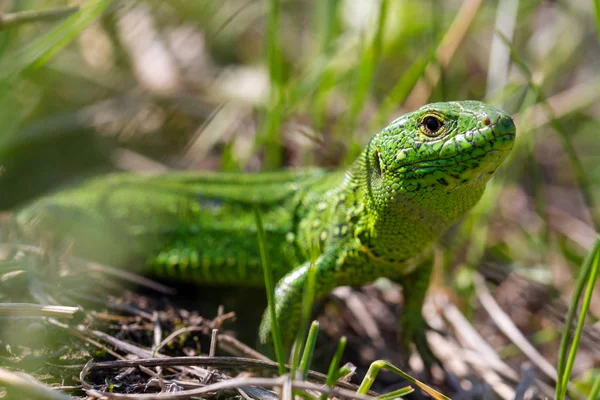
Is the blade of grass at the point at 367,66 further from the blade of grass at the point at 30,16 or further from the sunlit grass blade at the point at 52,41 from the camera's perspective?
the blade of grass at the point at 30,16

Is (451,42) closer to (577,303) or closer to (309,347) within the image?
(577,303)

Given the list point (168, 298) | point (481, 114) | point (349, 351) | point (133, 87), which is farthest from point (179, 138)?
point (481, 114)

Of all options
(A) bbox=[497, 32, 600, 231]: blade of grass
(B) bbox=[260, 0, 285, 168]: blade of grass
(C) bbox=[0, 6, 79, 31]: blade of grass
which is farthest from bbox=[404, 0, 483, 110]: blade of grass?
(C) bbox=[0, 6, 79, 31]: blade of grass

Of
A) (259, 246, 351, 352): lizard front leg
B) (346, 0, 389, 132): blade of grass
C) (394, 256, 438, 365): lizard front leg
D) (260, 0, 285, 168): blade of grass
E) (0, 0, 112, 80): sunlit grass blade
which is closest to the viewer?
(259, 246, 351, 352): lizard front leg

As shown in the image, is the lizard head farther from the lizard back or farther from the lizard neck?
the lizard back

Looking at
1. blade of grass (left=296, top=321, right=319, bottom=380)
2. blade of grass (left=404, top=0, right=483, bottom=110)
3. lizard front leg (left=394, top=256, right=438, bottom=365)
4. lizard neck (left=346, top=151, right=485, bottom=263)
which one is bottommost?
lizard front leg (left=394, top=256, right=438, bottom=365)

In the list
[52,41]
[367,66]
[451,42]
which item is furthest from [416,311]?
[52,41]

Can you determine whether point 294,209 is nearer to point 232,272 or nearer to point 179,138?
point 232,272

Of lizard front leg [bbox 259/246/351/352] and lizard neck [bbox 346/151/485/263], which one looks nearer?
lizard neck [bbox 346/151/485/263]
